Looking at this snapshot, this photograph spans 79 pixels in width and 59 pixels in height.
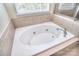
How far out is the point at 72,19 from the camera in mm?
1788

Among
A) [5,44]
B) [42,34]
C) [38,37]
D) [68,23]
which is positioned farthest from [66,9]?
[5,44]

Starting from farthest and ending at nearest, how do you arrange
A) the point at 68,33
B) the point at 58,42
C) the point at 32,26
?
the point at 32,26 < the point at 68,33 < the point at 58,42

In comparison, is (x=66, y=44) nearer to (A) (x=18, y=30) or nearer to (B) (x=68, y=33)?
(B) (x=68, y=33)

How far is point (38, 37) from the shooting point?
2127mm

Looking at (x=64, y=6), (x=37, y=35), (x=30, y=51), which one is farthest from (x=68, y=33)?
(x=30, y=51)

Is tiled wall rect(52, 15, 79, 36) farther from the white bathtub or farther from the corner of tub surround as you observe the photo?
the corner of tub surround

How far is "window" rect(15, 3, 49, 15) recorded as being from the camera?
1.90m

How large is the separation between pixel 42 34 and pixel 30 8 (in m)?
0.81

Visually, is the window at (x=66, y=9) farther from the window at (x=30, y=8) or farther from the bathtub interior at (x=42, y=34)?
the bathtub interior at (x=42, y=34)

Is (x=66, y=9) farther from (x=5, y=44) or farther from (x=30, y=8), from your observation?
(x=5, y=44)

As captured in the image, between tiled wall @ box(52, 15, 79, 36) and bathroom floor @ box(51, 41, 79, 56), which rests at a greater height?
tiled wall @ box(52, 15, 79, 36)

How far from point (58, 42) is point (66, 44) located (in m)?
0.19

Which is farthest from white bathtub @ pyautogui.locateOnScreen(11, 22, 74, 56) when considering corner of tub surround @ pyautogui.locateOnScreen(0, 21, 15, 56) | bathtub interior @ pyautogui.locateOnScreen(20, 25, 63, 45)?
corner of tub surround @ pyautogui.locateOnScreen(0, 21, 15, 56)

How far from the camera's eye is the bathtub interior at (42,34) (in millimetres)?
1974
